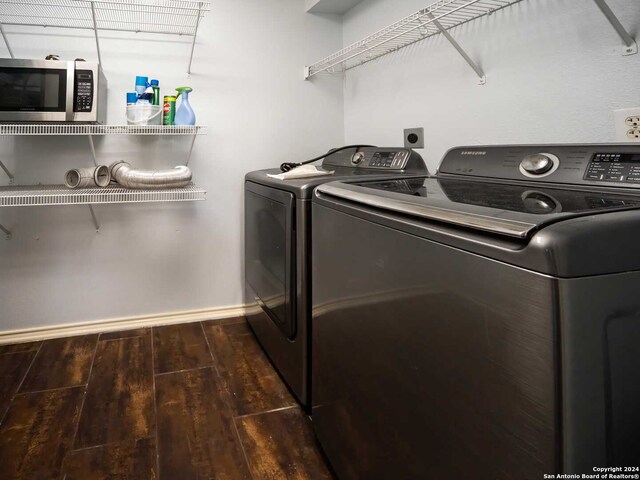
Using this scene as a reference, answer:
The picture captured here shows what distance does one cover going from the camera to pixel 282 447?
1399 mm

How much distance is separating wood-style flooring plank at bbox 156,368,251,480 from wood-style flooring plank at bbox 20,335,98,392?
38cm

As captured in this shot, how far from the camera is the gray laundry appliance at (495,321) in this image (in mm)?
513

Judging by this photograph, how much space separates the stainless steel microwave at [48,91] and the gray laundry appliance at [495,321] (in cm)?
142

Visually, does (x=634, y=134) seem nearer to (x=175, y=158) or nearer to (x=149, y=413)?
(x=149, y=413)

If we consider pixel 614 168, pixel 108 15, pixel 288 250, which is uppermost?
pixel 108 15

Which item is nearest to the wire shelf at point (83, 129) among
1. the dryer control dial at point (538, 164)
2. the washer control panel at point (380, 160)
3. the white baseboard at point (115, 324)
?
the washer control panel at point (380, 160)

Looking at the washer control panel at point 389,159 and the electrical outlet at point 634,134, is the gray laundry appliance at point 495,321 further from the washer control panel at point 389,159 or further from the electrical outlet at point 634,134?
the washer control panel at point 389,159

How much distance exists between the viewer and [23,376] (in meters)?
1.82

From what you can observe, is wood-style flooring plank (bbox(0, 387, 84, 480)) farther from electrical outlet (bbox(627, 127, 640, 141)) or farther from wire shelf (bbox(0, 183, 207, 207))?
electrical outlet (bbox(627, 127, 640, 141))

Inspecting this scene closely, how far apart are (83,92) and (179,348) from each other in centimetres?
127

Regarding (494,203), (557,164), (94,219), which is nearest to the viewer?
(494,203)

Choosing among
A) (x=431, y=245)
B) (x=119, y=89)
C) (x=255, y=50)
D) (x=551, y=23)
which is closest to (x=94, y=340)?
(x=119, y=89)

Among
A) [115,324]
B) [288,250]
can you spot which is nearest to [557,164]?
[288,250]

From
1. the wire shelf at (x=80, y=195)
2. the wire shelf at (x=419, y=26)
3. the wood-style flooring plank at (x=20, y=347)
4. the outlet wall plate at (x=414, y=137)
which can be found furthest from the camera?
the wood-style flooring plank at (x=20, y=347)
